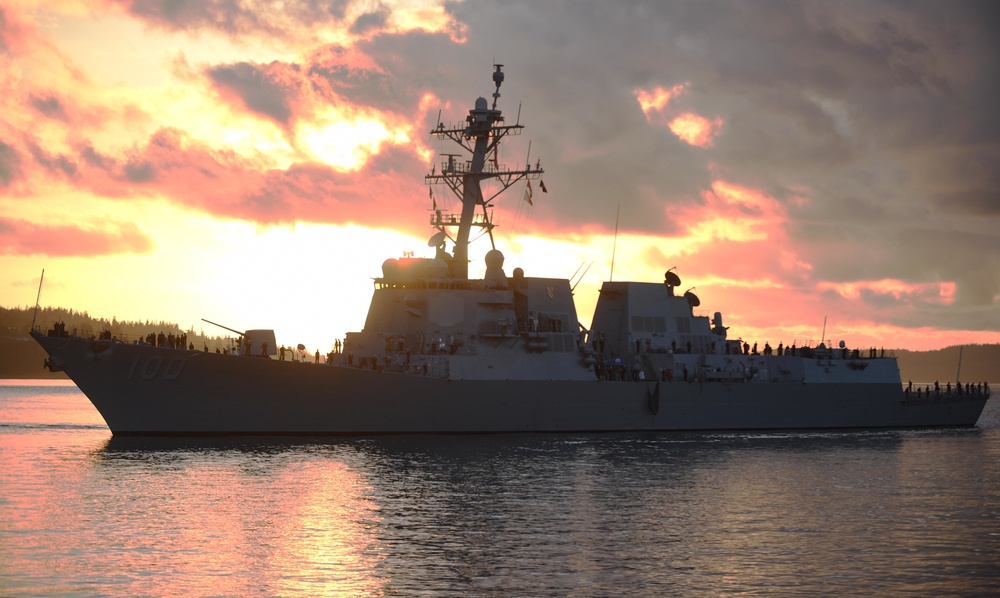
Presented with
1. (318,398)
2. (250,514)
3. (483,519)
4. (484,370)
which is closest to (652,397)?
(484,370)

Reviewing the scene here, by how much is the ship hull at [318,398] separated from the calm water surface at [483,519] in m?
0.75

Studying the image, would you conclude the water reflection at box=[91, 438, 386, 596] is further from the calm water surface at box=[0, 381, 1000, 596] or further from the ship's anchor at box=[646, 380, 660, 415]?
the ship's anchor at box=[646, 380, 660, 415]

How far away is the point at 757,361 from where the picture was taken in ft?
135

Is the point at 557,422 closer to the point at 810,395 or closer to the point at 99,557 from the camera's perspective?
the point at 810,395

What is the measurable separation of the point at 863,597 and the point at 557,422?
69.0 feet

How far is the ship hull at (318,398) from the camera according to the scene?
30.9 m

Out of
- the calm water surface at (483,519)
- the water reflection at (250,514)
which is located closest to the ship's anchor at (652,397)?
the calm water surface at (483,519)

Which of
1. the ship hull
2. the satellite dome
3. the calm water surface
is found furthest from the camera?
the satellite dome

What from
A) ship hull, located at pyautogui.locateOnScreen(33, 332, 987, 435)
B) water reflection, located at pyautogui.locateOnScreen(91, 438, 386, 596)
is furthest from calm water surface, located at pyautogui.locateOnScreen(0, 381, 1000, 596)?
ship hull, located at pyautogui.locateOnScreen(33, 332, 987, 435)

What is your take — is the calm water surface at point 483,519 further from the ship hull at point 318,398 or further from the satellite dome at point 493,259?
the satellite dome at point 493,259

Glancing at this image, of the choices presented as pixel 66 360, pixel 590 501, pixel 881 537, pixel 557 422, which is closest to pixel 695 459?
pixel 557 422

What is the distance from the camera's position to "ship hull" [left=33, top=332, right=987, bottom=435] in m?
→ 30.9

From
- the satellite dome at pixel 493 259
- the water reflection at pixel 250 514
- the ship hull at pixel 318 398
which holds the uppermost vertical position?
the satellite dome at pixel 493 259

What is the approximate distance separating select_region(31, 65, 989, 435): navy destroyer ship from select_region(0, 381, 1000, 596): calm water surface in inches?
45.0
